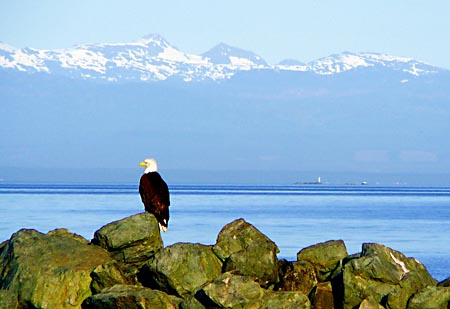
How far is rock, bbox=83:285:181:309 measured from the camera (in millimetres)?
17812

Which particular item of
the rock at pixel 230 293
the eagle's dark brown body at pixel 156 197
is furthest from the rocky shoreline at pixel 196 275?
the eagle's dark brown body at pixel 156 197

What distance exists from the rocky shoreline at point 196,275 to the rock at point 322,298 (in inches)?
0.6

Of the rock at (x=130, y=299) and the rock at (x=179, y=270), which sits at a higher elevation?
the rock at (x=179, y=270)

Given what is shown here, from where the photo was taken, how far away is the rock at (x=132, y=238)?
19844mm

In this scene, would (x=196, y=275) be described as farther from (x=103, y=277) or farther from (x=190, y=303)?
(x=103, y=277)

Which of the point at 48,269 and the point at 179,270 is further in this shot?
the point at 48,269

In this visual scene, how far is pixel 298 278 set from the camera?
19.7 metres

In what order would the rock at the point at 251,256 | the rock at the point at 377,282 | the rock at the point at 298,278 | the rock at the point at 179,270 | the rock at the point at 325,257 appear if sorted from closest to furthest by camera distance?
the rock at the point at 377,282 → the rock at the point at 179,270 → the rock at the point at 251,256 → the rock at the point at 298,278 → the rock at the point at 325,257

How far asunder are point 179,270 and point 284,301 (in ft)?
6.50

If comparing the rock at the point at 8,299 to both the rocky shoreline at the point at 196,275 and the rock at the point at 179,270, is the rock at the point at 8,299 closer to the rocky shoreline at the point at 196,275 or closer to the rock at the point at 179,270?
the rocky shoreline at the point at 196,275

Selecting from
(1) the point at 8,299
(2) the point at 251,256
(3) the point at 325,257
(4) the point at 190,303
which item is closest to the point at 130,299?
(4) the point at 190,303

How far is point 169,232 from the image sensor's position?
151ft

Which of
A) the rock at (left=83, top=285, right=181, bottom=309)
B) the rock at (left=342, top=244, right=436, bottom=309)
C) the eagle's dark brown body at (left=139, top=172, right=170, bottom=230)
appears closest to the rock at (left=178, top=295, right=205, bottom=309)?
the rock at (left=83, top=285, right=181, bottom=309)

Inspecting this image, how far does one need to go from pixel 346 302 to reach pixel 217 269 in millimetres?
2276
